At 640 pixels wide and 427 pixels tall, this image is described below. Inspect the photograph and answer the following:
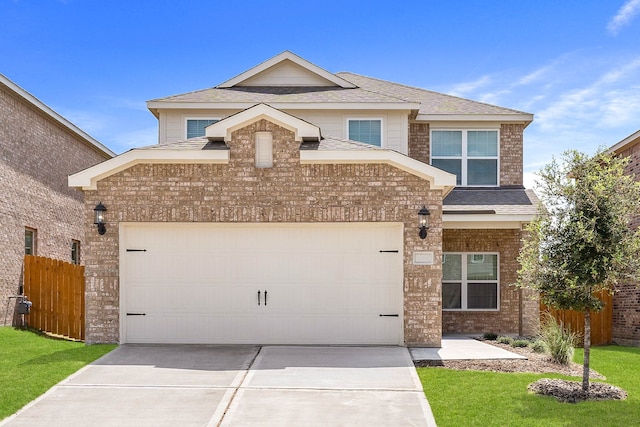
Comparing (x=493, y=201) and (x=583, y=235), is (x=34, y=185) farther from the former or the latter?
(x=583, y=235)

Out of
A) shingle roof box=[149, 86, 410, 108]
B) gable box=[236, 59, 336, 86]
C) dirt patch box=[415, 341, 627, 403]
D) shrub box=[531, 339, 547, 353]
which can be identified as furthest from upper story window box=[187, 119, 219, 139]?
shrub box=[531, 339, 547, 353]

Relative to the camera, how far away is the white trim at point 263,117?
11.7 meters

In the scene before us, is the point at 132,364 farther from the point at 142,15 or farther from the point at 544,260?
the point at 142,15

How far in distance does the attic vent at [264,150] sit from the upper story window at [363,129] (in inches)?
189

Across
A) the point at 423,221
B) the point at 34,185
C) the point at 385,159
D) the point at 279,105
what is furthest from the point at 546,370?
the point at 34,185

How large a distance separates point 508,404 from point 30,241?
1417 cm

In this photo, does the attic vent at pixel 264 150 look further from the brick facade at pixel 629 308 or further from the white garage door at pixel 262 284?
the brick facade at pixel 629 308

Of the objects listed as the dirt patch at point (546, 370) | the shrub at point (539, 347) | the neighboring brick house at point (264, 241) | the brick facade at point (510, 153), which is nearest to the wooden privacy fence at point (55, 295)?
the neighboring brick house at point (264, 241)

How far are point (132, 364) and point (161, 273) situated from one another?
7.19ft

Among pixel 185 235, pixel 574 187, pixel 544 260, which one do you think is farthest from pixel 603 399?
pixel 185 235

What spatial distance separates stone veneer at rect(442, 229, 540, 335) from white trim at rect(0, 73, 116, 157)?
1152cm

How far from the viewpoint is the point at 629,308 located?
1530 cm

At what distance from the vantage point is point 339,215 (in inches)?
463

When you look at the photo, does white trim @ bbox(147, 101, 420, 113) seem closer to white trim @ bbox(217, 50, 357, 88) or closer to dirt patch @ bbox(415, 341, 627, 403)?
white trim @ bbox(217, 50, 357, 88)
